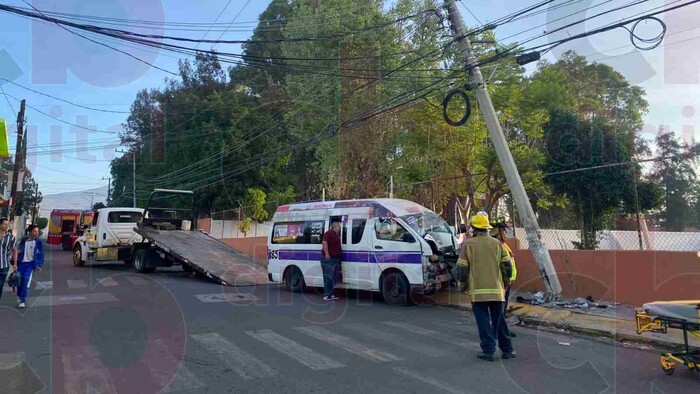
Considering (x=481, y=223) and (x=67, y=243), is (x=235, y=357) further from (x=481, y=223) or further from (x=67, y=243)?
(x=67, y=243)

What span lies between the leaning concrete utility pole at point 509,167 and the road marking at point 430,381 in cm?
604

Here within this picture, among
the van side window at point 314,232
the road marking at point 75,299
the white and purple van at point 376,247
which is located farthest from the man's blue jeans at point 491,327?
the road marking at point 75,299

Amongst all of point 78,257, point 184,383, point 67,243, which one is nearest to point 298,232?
point 184,383

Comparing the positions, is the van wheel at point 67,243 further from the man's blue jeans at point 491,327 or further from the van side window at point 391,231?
the man's blue jeans at point 491,327

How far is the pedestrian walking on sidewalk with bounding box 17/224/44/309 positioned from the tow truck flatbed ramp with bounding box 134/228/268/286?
465 cm

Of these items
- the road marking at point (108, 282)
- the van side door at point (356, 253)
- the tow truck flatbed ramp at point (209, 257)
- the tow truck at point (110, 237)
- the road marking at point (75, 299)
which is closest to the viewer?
the road marking at point (75, 299)

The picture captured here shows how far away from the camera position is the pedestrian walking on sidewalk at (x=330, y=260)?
38.7 ft

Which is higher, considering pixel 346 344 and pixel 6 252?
pixel 6 252

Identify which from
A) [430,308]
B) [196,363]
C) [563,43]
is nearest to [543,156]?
[563,43]

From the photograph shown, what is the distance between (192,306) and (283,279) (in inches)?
131

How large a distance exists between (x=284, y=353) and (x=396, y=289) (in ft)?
15.7

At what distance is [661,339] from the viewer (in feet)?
25.8

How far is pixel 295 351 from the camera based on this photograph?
6898 mm

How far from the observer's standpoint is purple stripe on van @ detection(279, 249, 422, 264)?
10.9 metres
